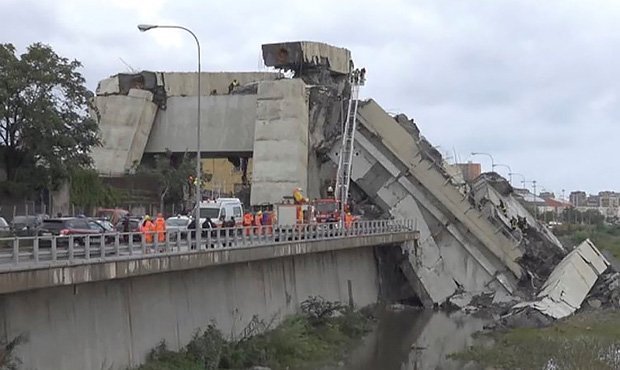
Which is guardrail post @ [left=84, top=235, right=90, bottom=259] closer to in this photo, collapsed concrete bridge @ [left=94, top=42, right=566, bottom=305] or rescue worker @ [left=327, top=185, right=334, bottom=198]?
collapsed concrete bridge @ [left=94, top=42, right=566, bottom=305]

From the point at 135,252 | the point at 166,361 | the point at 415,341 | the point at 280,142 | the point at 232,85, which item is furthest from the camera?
the point at 232,85

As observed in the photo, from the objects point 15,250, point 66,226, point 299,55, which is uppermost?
point 299,55

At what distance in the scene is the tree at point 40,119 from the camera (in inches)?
1957

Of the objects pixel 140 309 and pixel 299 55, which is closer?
pixel 140 309

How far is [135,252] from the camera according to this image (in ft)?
94.9

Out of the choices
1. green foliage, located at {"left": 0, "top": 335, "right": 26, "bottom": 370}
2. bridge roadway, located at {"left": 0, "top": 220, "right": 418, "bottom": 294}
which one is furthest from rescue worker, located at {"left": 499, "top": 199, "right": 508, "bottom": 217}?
green foliage, located at {"left": 0, "top": 335, "right": 26, "bottom": 370}

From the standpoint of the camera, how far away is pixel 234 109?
232 ft

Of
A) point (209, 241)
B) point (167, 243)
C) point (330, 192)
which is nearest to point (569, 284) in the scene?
point (330, 192)

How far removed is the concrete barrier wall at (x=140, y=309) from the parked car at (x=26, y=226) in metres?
5.74

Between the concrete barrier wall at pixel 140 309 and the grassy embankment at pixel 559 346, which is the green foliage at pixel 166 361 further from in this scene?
the grassy embankment at pixel 559 346

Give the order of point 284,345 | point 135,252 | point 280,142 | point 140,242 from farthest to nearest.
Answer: point 280,142 → point 284,345 → point 140,242 → point 135,252

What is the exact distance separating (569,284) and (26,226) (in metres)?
35.4

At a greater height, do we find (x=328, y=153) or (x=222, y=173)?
(x=328, y=153)

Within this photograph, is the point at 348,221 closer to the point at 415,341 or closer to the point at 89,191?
the point at 415,341
